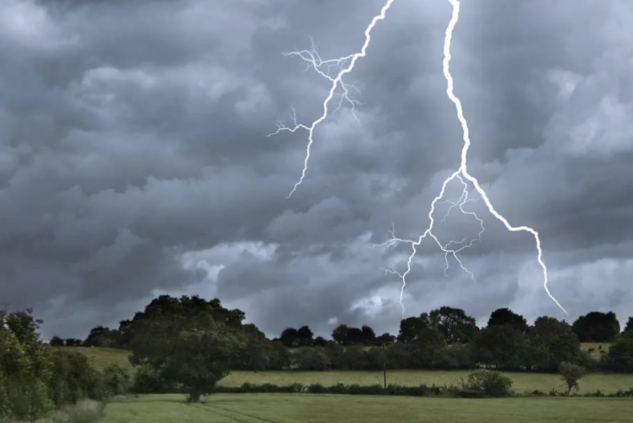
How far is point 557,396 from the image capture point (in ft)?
352

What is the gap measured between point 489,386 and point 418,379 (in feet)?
52.4

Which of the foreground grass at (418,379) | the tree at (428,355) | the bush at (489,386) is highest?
the tree at (428,355)

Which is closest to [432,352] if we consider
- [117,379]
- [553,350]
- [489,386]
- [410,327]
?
[553,350]

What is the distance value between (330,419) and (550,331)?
109m

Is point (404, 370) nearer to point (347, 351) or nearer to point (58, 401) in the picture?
point (347, 351)

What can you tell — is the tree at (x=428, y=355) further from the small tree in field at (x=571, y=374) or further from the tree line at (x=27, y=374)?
the tree line at (x=27, y=374)

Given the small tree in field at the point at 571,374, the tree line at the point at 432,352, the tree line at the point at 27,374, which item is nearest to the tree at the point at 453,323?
the tree line at the point at 432,352

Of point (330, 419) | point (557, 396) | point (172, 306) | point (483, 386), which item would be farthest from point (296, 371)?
point (330, 419)

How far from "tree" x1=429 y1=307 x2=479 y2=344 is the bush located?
7328cm

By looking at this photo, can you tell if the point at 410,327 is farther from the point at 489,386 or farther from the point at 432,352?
the point at 489,386

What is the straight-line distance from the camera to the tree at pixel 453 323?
188 meters

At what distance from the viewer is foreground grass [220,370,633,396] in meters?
118

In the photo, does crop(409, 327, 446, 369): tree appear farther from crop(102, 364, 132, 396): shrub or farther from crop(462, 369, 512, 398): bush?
crop(102, 364, 132, 396): shrub

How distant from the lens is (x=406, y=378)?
12438 centimetres
